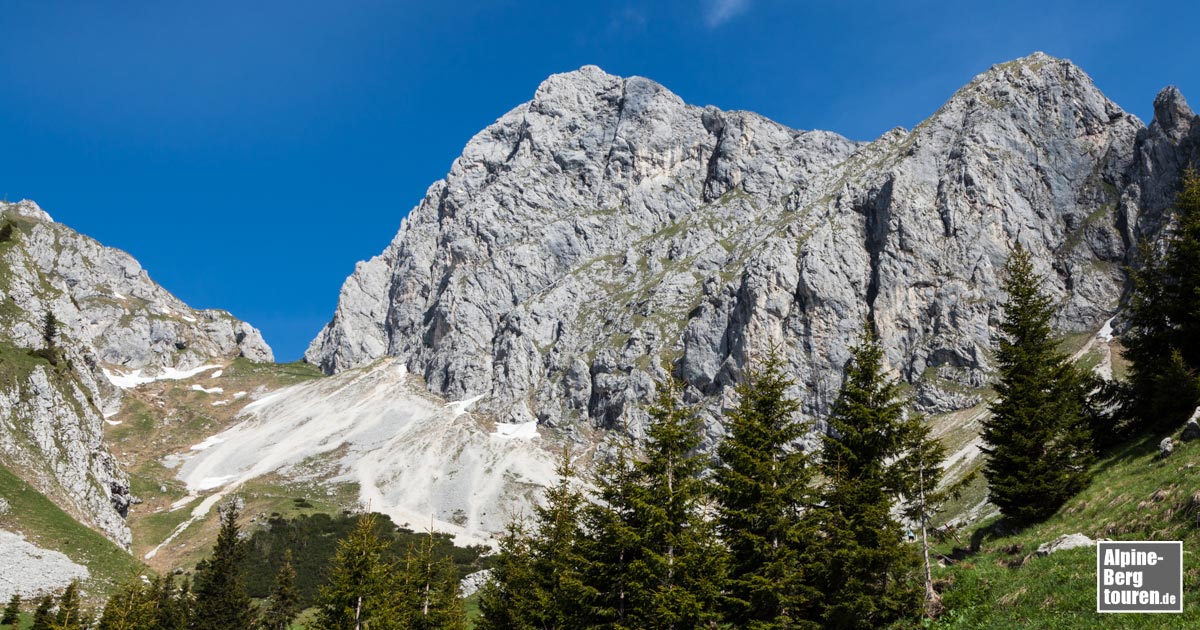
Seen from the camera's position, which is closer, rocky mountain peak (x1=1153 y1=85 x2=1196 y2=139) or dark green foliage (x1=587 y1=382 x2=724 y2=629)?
dark green foliage (x1=587 y1=382 x2=724 y2=629)

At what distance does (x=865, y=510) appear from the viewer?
23.1 metres

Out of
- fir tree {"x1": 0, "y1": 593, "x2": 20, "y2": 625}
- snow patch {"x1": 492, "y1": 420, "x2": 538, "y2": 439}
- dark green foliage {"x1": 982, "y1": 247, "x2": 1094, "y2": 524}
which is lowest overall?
fir tree {"x1": 0, "y1": 593, "x2": 20, "y2": 625}

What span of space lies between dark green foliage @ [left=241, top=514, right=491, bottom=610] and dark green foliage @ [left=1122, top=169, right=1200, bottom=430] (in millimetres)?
88779

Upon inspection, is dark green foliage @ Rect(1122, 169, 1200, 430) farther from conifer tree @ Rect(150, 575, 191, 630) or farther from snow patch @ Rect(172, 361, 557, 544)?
snow patch @ Rect(172, 361, 557, 544)

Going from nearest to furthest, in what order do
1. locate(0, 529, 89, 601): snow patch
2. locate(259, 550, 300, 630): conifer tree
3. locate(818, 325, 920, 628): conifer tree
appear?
locate(818, 325, 920, 628): conifer tree, locate(259, 550, 300, 630): conifer tree, locate(0, 529, 89, 601): snow patch

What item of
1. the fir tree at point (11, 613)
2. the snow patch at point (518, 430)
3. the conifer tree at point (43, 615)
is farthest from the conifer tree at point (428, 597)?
the snow patch at point (518, 430)

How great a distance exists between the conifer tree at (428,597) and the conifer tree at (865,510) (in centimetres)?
2432

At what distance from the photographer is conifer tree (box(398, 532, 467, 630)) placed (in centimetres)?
3959

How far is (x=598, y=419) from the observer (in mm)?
192375

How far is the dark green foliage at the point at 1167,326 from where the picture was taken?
2984 centimetres

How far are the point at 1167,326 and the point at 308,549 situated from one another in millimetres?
124619

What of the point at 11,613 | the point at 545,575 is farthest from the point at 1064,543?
the point at 11,613

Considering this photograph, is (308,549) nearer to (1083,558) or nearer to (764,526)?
(764,526)

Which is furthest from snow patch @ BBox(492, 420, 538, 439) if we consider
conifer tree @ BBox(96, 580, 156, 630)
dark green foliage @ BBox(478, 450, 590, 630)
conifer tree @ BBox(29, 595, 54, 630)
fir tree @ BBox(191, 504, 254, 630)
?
dark green foliage @ BBox(478, 450, 590, 630)
